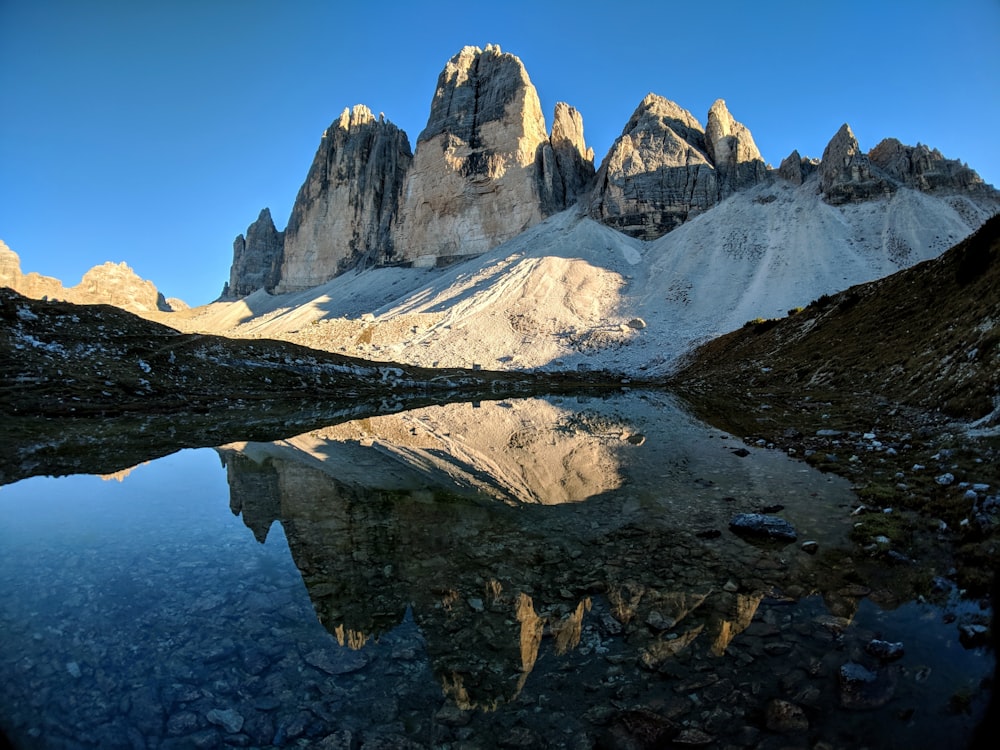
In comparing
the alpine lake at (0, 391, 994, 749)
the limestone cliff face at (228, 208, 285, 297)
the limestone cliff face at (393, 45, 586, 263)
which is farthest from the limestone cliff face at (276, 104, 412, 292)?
the alpine lake at (0, 391, 994, 749)

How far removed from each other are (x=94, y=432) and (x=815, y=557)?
20891mm

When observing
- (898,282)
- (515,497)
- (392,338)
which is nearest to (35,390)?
(515,497)

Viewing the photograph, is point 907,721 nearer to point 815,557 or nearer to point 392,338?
point 815,557

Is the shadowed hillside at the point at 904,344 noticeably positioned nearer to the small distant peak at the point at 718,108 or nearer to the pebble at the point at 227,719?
the pebble at the point at 227,719

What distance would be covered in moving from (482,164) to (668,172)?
107 ft

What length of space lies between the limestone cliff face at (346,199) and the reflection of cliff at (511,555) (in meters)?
108

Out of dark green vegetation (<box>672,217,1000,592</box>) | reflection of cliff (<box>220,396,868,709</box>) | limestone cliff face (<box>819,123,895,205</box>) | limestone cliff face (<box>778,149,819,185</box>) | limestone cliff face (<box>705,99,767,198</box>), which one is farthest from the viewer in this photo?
limestone cliff face (<box>705,99,767,198</box>)

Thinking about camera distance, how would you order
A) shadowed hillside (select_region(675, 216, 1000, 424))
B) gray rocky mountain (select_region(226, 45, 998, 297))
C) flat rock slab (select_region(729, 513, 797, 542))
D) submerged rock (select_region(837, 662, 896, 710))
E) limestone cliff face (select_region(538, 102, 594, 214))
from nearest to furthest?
submerged rock (select_region(837, 662, 896, 710)) < flat rock slab (select_region(729, 513, 797, 542)) < shadowed hillside (select_region(675, 216, 1000, 424)) < gray rocky mountain (select_region(226, 45, 998, 297)) < limestone cliff face (select_region(538, 102, 594, 214))

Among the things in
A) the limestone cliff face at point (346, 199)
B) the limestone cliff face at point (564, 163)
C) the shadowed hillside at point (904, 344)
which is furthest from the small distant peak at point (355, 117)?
the shadowed hillside at point (904, 344)

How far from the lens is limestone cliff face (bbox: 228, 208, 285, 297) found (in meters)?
158

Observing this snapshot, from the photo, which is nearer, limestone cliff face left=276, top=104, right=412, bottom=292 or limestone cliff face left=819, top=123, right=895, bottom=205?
limestone cliff face left=819, top=123, right=895, bottom=205

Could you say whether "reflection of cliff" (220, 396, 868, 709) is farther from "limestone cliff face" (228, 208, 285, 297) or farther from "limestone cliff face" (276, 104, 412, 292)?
"limestone cliff face" (228, 208, 285, 297)

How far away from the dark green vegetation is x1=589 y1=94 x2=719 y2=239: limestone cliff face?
1716 inches

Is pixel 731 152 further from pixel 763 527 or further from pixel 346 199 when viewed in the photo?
pixel 763 527
